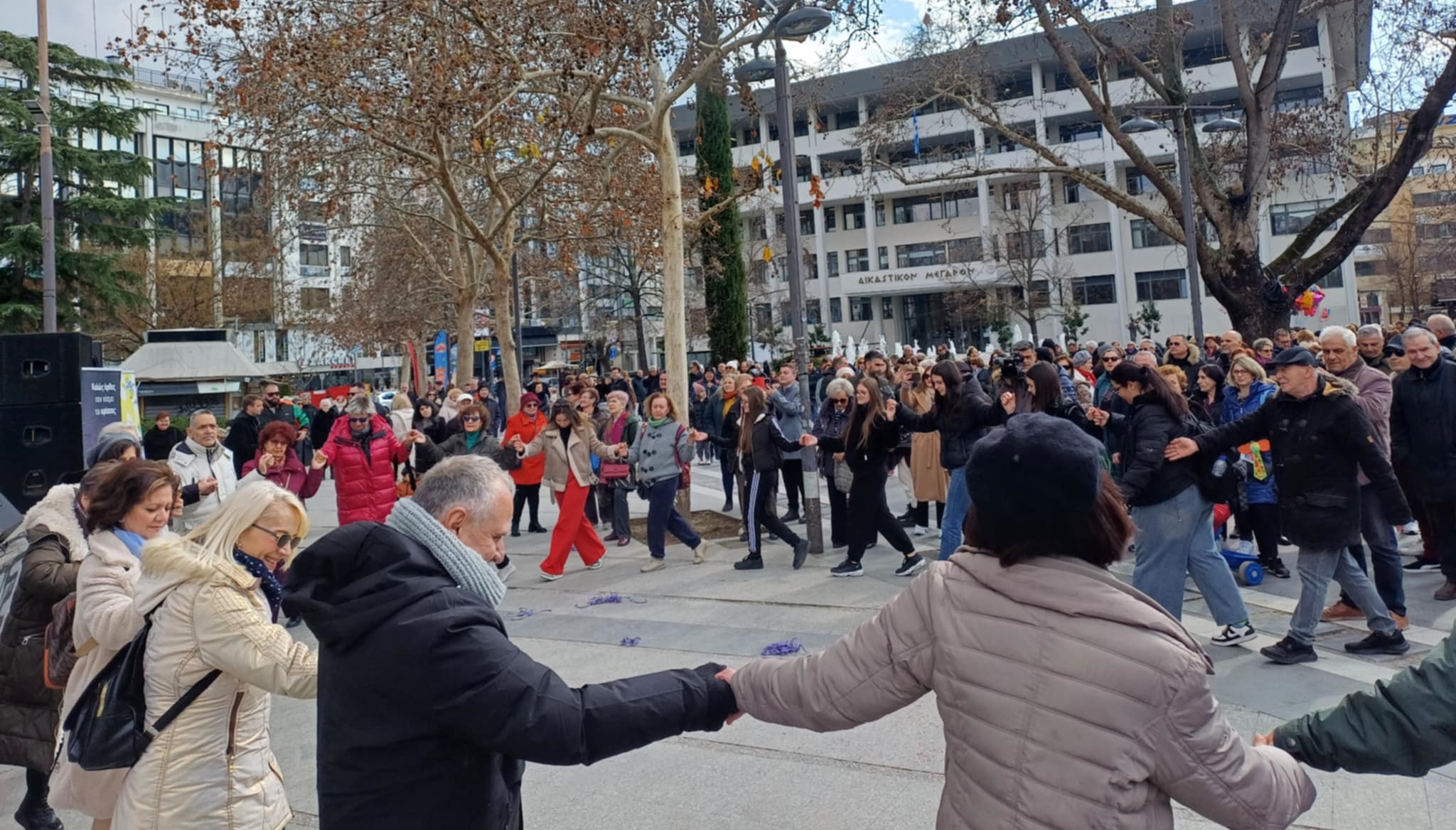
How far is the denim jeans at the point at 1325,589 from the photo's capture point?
18.1 feet

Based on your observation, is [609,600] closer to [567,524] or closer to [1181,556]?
[567,524]

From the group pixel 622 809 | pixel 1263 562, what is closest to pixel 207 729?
pixel 622 809

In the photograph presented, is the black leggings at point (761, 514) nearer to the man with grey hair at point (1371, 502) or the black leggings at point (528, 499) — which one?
the black leggings at point (528, 499)

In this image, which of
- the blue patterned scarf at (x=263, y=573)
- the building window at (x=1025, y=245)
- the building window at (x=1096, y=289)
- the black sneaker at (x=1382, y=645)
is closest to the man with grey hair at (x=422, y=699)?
the blue patterned scarf at (x=263, y=573)

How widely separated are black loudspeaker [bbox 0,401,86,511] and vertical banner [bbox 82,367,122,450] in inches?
37.1

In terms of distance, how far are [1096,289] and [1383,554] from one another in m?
49.9

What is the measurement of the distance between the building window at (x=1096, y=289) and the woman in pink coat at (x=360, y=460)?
48.6 metres

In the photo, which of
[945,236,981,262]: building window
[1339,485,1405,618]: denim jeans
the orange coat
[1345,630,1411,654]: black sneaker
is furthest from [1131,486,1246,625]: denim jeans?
[945,236,981,262]: building window

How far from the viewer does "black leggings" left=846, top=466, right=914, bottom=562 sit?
8.38m

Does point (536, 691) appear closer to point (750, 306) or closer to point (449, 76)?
point (449, 76)

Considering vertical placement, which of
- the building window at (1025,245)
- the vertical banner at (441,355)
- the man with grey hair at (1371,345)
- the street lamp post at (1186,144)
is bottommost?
the man with grey hair at (1371,345)

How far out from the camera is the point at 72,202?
27484 millimetres

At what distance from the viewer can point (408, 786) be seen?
203 centimetres

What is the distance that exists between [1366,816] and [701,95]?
1621 cm
